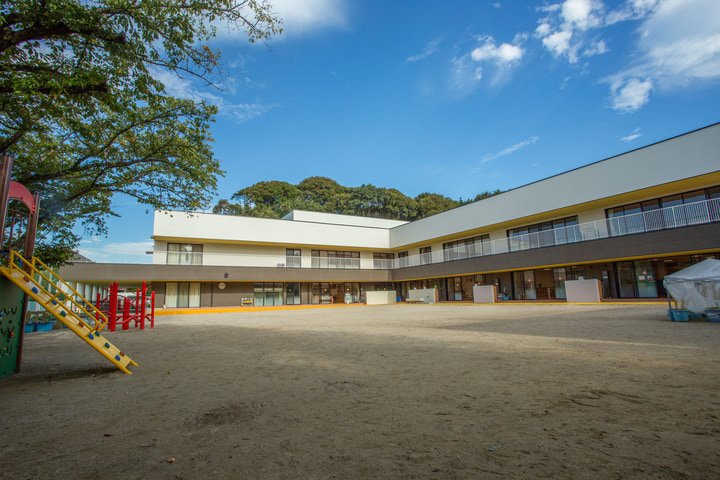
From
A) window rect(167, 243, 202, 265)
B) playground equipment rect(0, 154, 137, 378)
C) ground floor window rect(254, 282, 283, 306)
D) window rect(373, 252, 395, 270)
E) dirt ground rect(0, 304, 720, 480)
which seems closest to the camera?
dirt ground rect(0, 304, 720, 480)

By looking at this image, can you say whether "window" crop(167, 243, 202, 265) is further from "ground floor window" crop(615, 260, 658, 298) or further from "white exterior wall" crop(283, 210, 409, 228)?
"ground floor window" crop(615, 260, 658, 298)

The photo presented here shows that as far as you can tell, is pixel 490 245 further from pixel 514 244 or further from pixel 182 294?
pixel 182 294

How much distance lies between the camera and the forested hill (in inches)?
2160

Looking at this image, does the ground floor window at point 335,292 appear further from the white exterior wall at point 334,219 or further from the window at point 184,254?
the window at point 184,254

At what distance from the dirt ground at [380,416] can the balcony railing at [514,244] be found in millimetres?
13281

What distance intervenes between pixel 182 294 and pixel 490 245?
A: 2289 centimetres

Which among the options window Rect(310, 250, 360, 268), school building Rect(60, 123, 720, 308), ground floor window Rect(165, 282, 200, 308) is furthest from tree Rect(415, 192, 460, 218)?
ground floor window Rect(165, 282, 200, 308)

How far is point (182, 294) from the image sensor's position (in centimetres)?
2722

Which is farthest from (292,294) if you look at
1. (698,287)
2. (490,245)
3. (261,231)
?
(698,287)

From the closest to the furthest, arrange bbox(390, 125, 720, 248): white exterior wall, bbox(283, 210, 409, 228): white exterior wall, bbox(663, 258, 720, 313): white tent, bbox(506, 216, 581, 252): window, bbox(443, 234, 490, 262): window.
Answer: bbox(663, 258, 720, 313): white tent → bbox(390, 125, 720, 248): white exterior wall → bbox(506, 216, 581, 252): window → bbox(443, 234, 490, 262): window → bbox(283, 210, 409, 228): white exterior wall

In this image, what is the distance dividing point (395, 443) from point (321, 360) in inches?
132

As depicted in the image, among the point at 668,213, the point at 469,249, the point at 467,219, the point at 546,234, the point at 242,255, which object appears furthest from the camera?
the point at 242,255

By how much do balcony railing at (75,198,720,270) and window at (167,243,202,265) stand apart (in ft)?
0.23

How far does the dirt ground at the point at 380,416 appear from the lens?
2246mm
